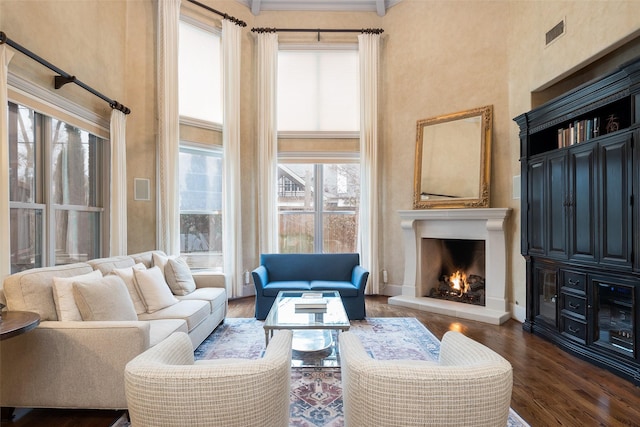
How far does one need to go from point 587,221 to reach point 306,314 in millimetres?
2778

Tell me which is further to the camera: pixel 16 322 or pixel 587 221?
pixel 587 221

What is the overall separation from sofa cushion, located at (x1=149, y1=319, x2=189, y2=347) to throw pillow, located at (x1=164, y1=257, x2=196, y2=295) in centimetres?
92

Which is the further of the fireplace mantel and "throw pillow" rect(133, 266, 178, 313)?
the fireplace mantel

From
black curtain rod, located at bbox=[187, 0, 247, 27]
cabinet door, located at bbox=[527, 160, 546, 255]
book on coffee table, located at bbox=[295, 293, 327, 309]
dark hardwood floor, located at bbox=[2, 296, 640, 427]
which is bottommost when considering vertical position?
dark hardwood floor, located at bbox=[2, 296, 640, 427]

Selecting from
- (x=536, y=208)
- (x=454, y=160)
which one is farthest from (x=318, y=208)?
(x=536, y=208)

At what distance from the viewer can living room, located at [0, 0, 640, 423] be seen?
10.9 feet

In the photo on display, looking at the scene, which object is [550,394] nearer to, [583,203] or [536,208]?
[583,203]

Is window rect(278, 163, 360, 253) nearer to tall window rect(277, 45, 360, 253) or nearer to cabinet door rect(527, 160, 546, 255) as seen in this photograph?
tall window rect(277, 45, 360, 253)

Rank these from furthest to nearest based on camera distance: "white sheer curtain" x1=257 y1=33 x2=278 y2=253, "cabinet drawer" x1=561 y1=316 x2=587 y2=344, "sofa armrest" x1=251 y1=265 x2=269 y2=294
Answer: "white sheer curtain" x1=257 y1=33 x2=278 y2=253 < "sofa armrest" x1=251 y1=265 x2=269 y2=294 < "cabinet drawer" x1=561 y1=316 x2=587 y2=344

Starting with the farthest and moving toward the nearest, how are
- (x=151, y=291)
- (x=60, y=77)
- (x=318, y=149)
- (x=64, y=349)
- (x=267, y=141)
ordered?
(x=318, y=149), (x=267, y=141), (x=60, y=77), (x=151, y=291), (x=64, y=349)

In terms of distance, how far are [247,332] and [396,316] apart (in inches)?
78.2

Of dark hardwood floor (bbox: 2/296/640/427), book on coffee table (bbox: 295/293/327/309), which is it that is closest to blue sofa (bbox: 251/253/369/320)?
book on coffee table (bbox: 295/293/327/309)

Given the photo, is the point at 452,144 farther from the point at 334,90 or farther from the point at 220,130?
the point at 220,130

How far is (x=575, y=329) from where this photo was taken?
10.8ft
